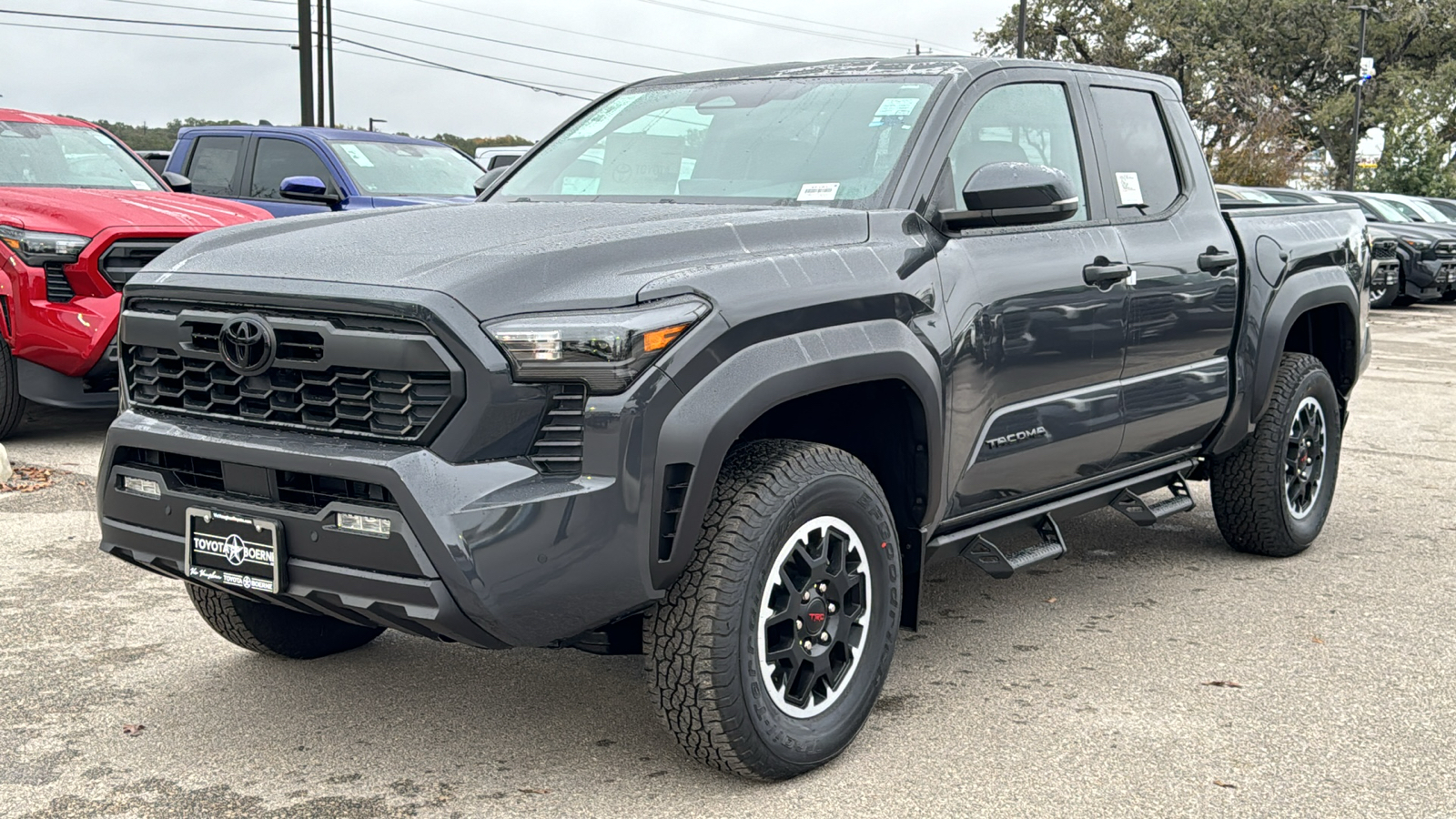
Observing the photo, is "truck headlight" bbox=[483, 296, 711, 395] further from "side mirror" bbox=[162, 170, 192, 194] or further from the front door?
"side mirror" bbox=[162, 170, 192, 194]

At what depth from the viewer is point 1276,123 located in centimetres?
4156

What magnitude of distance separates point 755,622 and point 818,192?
1.35 metres

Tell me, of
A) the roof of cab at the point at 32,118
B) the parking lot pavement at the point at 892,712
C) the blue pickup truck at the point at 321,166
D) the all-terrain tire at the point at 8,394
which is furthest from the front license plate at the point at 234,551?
the blue pickup truck at the point at 321,166

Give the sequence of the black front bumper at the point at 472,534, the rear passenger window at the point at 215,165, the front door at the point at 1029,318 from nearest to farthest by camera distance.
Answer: the black front bumper at the point at 472,534 → the front door at the point at 1029,318 → the rear passenger window at the point at 215,165

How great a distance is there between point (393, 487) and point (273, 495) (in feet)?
1.28

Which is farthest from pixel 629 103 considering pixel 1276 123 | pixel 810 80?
pixel 1276 123

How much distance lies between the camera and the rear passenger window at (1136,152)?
16.3 ft

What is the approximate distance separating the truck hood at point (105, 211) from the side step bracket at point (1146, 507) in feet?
16.7

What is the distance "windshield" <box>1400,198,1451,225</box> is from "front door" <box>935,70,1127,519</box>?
1936cm

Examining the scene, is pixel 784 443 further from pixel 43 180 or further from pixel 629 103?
pixel 43 180

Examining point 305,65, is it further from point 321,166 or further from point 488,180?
point 488,180

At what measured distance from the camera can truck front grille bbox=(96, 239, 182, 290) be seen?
7621mm

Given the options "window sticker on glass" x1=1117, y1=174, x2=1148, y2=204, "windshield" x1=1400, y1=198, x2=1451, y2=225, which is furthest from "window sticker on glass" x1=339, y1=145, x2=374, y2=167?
"windshield" x1=1400, y1=198, x2=1451, y2=225

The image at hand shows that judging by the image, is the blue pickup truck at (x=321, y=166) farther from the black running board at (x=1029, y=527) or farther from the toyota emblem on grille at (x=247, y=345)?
the toyota emblem on grille at (x=247, y=345)
